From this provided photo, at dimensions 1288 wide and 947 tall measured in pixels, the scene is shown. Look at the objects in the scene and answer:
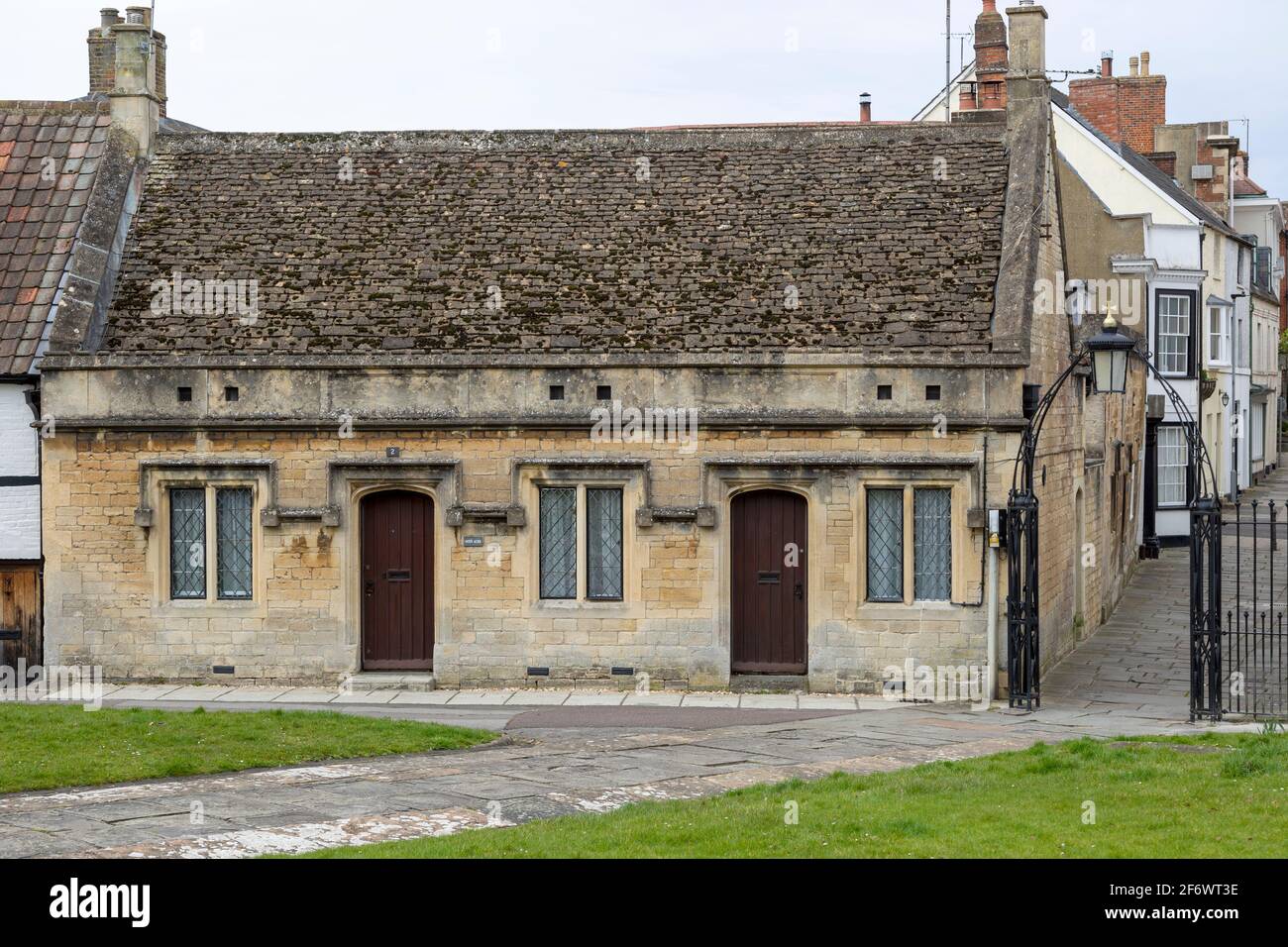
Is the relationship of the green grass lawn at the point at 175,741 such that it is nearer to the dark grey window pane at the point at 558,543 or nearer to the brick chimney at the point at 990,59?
the dark grey window pane at the point at 558,543

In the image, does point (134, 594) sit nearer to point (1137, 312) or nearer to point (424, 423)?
point (424, 423)

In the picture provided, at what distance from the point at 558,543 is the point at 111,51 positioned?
14.0 metres

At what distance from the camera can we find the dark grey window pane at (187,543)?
21656 millimetres

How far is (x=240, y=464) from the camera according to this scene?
2128 centimetres

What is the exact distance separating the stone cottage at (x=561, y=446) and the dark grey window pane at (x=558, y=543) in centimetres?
4

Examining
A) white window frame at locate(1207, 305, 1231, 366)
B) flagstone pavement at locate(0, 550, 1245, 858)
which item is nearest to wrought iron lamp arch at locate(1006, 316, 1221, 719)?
flagstone pavement at locate(0, 550, 1245, 858)

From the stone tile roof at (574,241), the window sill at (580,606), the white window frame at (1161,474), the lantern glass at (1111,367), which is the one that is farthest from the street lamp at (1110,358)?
the white window frame at (1161,474)

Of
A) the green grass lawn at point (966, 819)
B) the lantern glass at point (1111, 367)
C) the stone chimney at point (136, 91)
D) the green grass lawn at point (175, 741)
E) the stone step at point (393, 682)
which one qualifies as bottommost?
the stone step at point (393, 682)

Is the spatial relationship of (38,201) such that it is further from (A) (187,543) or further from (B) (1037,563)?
(B) (1037,563)

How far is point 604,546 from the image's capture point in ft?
69.4

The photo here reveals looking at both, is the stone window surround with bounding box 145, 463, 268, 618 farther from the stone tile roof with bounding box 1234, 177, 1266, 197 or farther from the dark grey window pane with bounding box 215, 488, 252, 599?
the stone tile roof with bounding box 1234, 177, 1266, 197

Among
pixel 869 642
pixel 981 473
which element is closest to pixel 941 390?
pixel 981 473

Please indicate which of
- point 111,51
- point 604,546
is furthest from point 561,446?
point 111,51

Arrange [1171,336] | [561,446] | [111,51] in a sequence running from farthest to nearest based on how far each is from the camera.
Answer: [1171,336] < [111,51] < [561,446]
